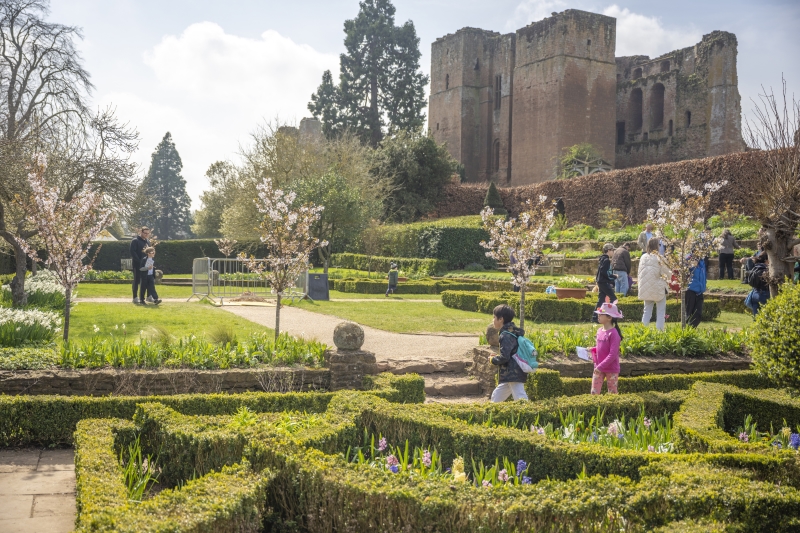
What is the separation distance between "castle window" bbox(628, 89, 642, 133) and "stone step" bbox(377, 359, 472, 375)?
43.4 meters

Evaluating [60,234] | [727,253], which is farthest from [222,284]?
[727,253]

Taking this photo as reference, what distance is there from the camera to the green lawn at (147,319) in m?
10.0

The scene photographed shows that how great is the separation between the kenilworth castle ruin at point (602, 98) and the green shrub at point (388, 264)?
1817cm

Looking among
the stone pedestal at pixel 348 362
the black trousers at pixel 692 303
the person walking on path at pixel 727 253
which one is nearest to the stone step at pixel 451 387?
the stone pedestal at pixel 348 362

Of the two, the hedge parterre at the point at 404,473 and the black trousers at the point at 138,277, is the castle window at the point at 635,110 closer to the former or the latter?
the black trousers at the point at 138,277

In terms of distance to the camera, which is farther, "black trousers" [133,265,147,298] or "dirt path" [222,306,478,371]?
Result: "black trousers" [133,265,147,298]

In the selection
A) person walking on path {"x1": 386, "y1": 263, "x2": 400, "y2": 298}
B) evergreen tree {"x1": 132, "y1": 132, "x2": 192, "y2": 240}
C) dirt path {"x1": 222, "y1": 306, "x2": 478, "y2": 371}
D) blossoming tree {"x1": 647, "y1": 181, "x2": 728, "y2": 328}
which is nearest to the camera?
dirt path {"x1": 222, "y1": 306, "x2": 478, "y2": 371}

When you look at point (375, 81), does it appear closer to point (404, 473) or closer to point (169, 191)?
point (169, 191)

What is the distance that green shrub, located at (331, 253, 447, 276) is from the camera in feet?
84.3

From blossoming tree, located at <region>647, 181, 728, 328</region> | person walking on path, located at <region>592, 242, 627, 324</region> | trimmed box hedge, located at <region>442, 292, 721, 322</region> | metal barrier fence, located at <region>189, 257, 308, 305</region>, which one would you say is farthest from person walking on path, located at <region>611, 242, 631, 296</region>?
metal barrier fence, located at <region>189, 257, 308, 305</region>

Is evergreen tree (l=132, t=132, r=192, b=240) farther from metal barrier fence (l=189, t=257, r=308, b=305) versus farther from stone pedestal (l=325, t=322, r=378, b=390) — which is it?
stone pedestal (l=325, t=322, r=378, b=390)

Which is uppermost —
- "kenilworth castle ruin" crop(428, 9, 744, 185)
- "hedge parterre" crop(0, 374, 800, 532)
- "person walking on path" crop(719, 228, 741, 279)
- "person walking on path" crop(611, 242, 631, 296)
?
"kenilworth castle ruin" crop(428, 9, 744, 185)

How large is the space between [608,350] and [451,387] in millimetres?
2002

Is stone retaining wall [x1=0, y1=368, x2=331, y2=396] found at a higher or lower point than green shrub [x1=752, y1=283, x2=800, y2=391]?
lower
